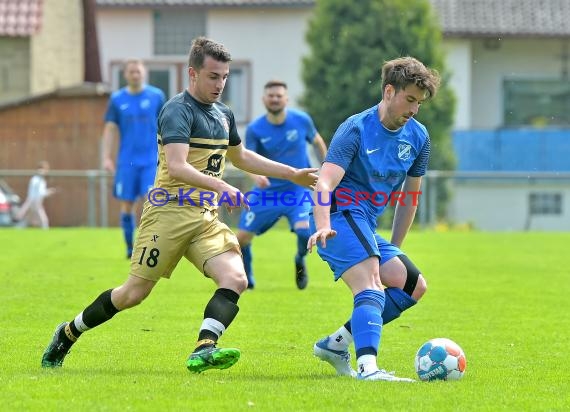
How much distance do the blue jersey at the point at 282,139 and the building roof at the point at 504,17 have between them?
2270cm

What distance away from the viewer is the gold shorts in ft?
25.1

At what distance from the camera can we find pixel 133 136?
1567cm

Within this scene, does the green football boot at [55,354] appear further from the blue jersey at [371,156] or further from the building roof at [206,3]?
the building roof at [206,3]

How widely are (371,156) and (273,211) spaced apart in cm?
581

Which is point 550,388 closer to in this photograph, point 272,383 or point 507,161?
point 272,383

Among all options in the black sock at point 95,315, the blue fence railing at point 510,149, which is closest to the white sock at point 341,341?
the black sock at point 95,315

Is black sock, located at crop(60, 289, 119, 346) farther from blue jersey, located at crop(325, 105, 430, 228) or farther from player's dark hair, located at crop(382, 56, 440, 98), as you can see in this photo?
player's dark hair, located at crop(382, 56, 440, 98)

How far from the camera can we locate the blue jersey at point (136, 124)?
15.6 metres

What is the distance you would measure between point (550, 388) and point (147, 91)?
9.21 metres

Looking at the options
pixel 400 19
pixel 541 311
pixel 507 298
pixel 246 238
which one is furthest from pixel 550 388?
pixel 400 19

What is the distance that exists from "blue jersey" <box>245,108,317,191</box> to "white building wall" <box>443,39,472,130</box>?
2293 cm

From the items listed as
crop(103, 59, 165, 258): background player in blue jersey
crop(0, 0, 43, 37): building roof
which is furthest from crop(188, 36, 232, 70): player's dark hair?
crop(0, 0, 43, 37): building roof

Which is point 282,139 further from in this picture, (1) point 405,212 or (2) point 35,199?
(2) point 35,199

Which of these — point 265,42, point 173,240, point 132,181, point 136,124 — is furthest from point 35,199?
point 173,240
